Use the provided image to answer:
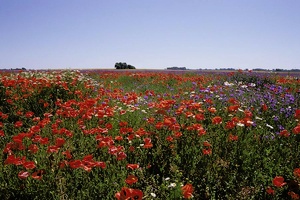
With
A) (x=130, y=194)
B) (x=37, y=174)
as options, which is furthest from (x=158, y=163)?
(x=130, y=194)

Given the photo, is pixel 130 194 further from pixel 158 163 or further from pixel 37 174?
pixel 158 163

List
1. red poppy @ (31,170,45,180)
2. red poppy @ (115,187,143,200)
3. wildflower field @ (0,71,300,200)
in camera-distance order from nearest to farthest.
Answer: red poppy @ (115,187,143,200), red poppy @ (31,170,45,180), wildflower field @ (0,71,300,200)

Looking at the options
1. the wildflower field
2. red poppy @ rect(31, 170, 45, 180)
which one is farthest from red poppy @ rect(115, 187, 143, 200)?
red poppy @ rect(31, 170, 45, 180)

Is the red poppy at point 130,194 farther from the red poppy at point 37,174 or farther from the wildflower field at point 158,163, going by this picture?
the red poppy at point 37,174

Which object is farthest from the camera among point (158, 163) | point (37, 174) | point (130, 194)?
point (158, 163)

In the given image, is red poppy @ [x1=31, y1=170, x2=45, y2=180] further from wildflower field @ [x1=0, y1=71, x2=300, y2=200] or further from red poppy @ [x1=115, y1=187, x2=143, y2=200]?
red poppy @ [x1=115, y1=187, x2=143, y2=200]

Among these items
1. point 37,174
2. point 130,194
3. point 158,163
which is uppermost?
point 130,194

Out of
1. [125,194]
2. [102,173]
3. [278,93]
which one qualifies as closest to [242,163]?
[102,173]

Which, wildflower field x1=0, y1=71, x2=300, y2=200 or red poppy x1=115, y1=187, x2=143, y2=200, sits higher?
red poppy x1=115, y1=187, x2=143, y2=200

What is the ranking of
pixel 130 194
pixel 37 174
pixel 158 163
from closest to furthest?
pixel 130 194 < pixel 37 174 < pixel 158 163

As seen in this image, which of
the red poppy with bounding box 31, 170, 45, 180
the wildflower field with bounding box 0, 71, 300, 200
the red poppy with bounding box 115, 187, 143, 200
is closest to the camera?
the red poppy with bounding box 115, 187, 143, 200

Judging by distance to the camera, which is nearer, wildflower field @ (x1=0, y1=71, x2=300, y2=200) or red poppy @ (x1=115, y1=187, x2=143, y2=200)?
red poppy @ (x1=115, y1=187, x2=143, y2=200)

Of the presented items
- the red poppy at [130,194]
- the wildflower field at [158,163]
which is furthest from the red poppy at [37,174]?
the red poppy at [130,194]

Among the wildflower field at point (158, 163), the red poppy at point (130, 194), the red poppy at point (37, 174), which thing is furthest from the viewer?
the wildflower field at point (158, 163)
